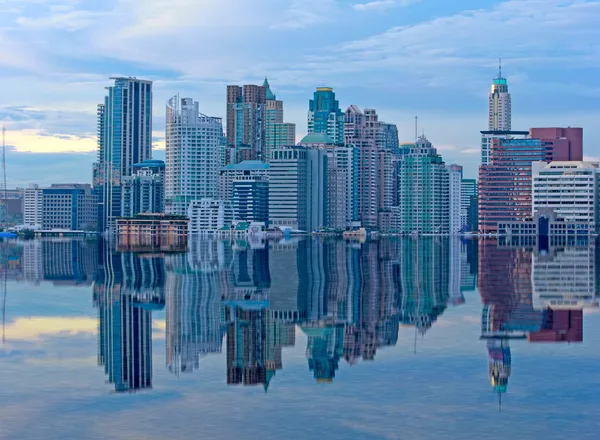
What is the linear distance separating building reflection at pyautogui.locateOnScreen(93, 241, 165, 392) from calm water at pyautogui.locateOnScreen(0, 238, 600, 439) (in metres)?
0.14

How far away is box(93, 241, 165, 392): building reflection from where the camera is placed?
1515 inches

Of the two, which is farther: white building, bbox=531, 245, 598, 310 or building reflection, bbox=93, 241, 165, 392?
white building, bbox=531, 245, 598, 310

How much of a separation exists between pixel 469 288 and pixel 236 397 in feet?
141

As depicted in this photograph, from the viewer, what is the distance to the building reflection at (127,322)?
126 feet

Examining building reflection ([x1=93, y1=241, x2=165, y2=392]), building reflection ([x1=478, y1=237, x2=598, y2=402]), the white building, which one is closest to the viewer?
building reflection ([x1=93, y1=241, x2=165, y2=392])

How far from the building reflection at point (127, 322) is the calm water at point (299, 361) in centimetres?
14

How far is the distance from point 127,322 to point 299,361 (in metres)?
14.0

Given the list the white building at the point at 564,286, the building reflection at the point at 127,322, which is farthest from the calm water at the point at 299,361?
the white building at the point at 564,286

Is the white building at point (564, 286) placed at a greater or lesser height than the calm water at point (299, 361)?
greater

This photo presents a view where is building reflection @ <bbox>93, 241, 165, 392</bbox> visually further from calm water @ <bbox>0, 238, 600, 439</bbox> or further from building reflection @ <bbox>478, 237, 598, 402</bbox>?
building reflection @ <bbox>478, 237, 598, 402</bbox>

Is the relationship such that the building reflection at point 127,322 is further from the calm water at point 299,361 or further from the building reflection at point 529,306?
the building reflection at point 529,306

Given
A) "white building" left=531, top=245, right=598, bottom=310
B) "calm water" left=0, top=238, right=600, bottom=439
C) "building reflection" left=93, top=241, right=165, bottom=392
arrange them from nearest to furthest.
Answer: "calm water" left=0, top=238, right=600, bottom=439, "building reflection" left=93, top=241, right=165, bottom=392, "white building" left=531, top=245, right=598, bottom=310

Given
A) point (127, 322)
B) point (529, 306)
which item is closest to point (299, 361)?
point (127, 322)

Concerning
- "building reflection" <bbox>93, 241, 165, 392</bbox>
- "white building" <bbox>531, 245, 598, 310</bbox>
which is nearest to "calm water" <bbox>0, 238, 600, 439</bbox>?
"building reflection" <bbox>93, 241, 165, 392</bbox>
